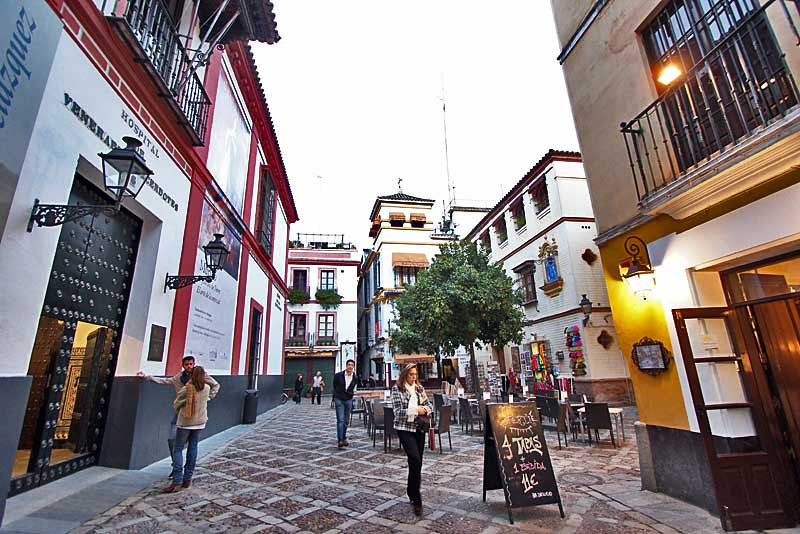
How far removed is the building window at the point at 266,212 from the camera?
12.9 m

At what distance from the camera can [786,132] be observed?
282cm

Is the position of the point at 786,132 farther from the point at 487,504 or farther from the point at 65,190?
the point at 65,190

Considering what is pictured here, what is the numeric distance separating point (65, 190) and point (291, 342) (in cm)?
2236

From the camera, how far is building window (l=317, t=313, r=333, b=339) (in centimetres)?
2603

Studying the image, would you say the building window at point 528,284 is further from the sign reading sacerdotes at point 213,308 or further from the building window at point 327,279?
the building window at point 327,279

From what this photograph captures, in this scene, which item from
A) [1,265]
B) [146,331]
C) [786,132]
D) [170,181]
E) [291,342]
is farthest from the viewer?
[291,342]

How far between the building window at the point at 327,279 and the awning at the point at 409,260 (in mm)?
4630

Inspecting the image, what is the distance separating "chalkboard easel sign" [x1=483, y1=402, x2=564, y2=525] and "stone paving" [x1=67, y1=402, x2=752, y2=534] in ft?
0.64

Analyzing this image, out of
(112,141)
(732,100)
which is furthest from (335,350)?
(732,100)

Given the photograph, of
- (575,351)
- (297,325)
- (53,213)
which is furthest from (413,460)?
(297,325)

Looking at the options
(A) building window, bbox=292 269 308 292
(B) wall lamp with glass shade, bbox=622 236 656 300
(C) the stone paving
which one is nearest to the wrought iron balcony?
(A) building window, bbox=292 269 308 292

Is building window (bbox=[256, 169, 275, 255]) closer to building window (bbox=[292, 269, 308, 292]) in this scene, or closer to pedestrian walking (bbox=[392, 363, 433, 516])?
pedestrian walking (bbox=[392, 363, 433, 516])

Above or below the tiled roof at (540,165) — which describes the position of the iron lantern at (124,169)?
below

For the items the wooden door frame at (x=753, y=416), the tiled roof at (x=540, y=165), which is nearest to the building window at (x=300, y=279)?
the tiled roof at (x=540, y=165)
